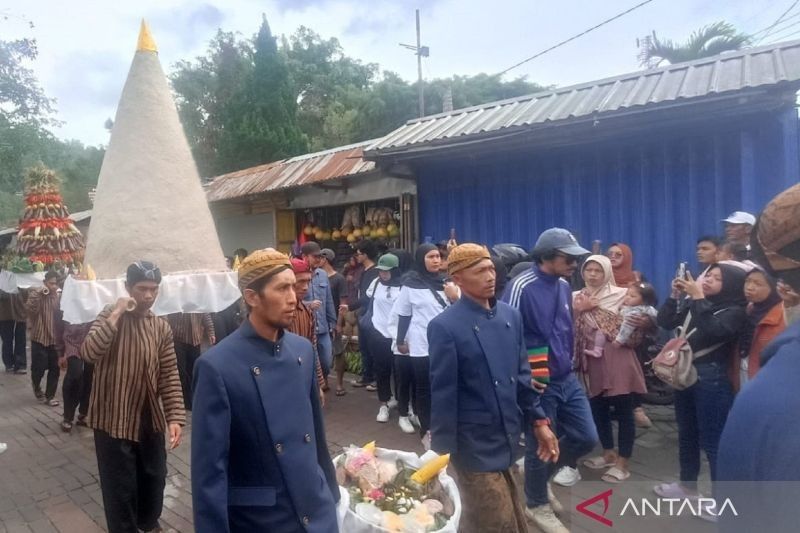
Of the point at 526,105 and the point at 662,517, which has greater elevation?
the point at 526,105

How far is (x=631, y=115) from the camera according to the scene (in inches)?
202

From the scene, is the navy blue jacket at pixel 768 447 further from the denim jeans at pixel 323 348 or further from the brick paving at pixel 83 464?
the denim jeans at pixel 323 348

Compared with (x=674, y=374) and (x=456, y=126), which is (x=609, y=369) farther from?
(x=456, y=126)

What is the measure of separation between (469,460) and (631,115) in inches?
156

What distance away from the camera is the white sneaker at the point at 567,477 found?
4078 millimetres

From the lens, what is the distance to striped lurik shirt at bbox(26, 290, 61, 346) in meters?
6.98

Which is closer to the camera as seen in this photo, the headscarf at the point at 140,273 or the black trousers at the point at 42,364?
the headscarf at the point at 140,273

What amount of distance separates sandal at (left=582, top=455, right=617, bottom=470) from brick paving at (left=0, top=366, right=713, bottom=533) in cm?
8

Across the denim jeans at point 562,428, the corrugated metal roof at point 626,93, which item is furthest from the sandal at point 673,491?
the corrugated metal roof at point 626,93

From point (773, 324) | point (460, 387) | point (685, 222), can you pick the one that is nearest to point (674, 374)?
point (773, 324)

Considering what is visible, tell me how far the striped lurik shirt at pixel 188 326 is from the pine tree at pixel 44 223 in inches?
103

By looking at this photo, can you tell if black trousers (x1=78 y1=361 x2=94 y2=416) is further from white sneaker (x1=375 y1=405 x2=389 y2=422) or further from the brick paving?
white sneaker (x1=375 y1=405 x2=389 y2=422)

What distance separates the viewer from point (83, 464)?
4922mm

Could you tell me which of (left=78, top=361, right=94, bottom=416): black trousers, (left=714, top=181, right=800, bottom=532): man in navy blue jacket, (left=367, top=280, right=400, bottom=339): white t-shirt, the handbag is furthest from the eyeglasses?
(left=78, top=361, right=94, bottom=416): black trousers
